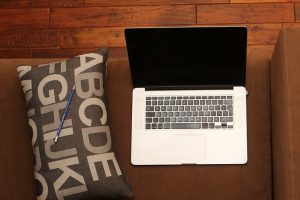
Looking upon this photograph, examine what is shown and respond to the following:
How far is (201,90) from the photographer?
1.36 meters

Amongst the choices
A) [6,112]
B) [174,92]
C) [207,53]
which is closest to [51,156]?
[6,112]

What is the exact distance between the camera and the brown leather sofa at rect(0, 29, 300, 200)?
1.18m

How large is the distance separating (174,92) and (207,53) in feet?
0.59

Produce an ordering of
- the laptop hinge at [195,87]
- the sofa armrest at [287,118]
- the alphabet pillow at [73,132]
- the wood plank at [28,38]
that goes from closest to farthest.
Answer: the sofa armrest at [287,118]
the alphabet pillow at [73,132]
the laptop hinge at [195,87]
the wood plank at [28,38]

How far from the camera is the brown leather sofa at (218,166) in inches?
46.5

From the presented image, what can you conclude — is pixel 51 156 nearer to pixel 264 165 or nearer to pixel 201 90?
pixel 201 90

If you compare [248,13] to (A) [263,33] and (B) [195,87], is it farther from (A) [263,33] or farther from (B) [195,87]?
(B) [195,87]

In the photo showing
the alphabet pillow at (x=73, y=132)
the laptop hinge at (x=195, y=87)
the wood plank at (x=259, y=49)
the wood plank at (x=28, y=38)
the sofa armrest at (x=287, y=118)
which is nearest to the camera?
the sofa armrest at (x=287, y=118)

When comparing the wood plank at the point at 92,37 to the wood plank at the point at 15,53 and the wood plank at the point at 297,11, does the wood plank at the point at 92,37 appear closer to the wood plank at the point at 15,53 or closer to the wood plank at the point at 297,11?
the wood plank at the point at 15,53

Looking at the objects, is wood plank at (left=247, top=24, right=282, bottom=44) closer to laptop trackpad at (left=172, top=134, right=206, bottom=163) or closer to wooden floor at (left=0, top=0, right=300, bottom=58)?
wooden floor at (left=0, top=0, right=300, bottom=58)

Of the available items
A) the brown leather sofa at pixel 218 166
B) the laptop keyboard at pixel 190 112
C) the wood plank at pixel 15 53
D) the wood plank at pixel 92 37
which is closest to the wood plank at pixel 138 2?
the wood plank at pixel 92 37

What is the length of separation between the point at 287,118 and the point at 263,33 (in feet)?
2.47

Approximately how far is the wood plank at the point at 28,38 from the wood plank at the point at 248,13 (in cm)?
66

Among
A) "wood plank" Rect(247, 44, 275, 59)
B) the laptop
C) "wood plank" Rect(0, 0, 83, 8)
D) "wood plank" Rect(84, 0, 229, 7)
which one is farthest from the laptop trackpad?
"wood plank" Rect(0, 0, 83, 8)
